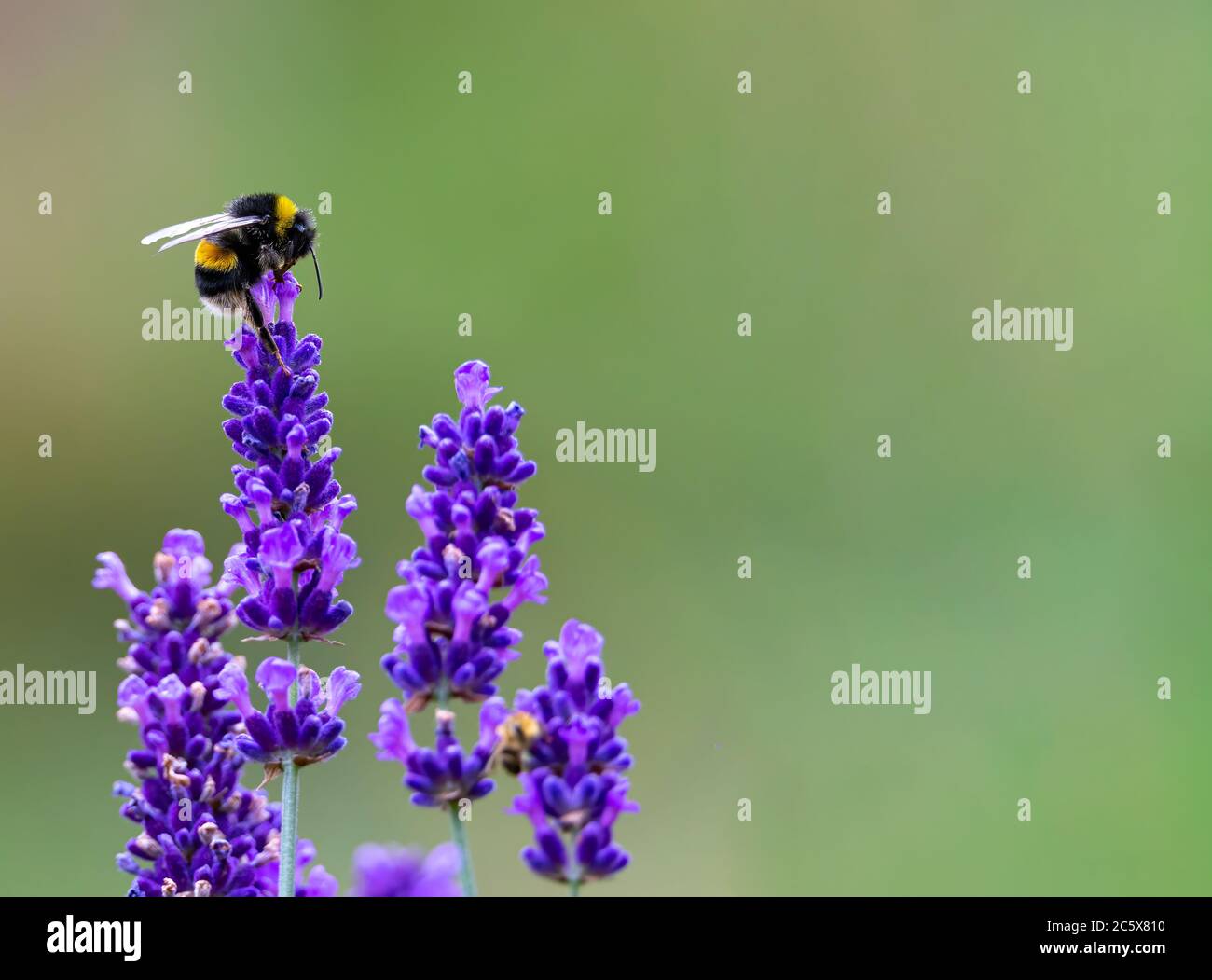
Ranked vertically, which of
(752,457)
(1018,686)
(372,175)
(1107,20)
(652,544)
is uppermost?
(1107,20)

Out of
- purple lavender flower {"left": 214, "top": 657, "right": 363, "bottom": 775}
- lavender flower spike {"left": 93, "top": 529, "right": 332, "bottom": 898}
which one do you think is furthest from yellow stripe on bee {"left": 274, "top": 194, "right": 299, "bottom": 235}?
purple lavender flower {"left": 214, "top": 657, "right": 363, "bottom": 775}

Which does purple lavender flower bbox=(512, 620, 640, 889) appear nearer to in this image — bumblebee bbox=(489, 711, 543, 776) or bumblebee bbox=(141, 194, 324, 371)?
bumblebee bbox=(489, 711, 543, 776)

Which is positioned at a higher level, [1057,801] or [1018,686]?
[1018,686]

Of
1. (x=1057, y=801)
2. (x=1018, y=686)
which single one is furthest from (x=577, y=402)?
(x=1057, y=801)

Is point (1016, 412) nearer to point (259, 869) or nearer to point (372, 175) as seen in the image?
point (372, 175)

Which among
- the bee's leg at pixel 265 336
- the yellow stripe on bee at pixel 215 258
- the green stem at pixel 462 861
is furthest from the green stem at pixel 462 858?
the yellow stripe on bee at pixel 215 258
